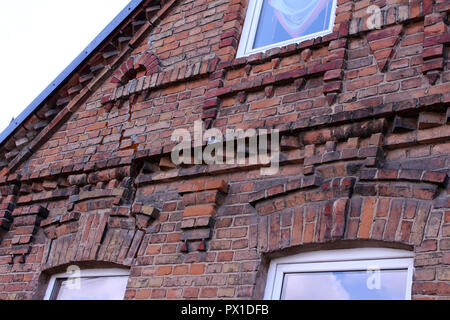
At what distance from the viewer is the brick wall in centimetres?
352

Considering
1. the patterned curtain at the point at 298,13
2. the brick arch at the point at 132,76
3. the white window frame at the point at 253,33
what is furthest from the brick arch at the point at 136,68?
the patterned curtain at the point at 298,13

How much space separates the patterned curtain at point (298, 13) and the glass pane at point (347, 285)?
7.46 ft

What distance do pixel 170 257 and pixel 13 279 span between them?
1.77 metres

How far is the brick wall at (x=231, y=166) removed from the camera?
3521mm

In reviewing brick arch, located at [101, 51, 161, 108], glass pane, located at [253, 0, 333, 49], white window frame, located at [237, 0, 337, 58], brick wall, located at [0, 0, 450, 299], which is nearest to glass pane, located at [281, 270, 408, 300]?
brick wall, located at [0, 0, 450, 299]

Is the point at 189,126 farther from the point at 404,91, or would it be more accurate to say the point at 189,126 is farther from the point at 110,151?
the point at 404,91

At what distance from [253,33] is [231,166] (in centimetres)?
157

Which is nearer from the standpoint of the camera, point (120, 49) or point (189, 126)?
point (189, 126)

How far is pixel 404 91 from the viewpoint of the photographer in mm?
3816

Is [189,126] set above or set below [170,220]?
above

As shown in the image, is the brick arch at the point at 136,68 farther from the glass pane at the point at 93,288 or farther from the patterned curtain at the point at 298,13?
the glass pane at the point at 93,288

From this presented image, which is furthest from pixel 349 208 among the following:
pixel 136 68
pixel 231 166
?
pixel 136 68

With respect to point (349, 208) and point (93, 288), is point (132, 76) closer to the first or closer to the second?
point (93, 288)
